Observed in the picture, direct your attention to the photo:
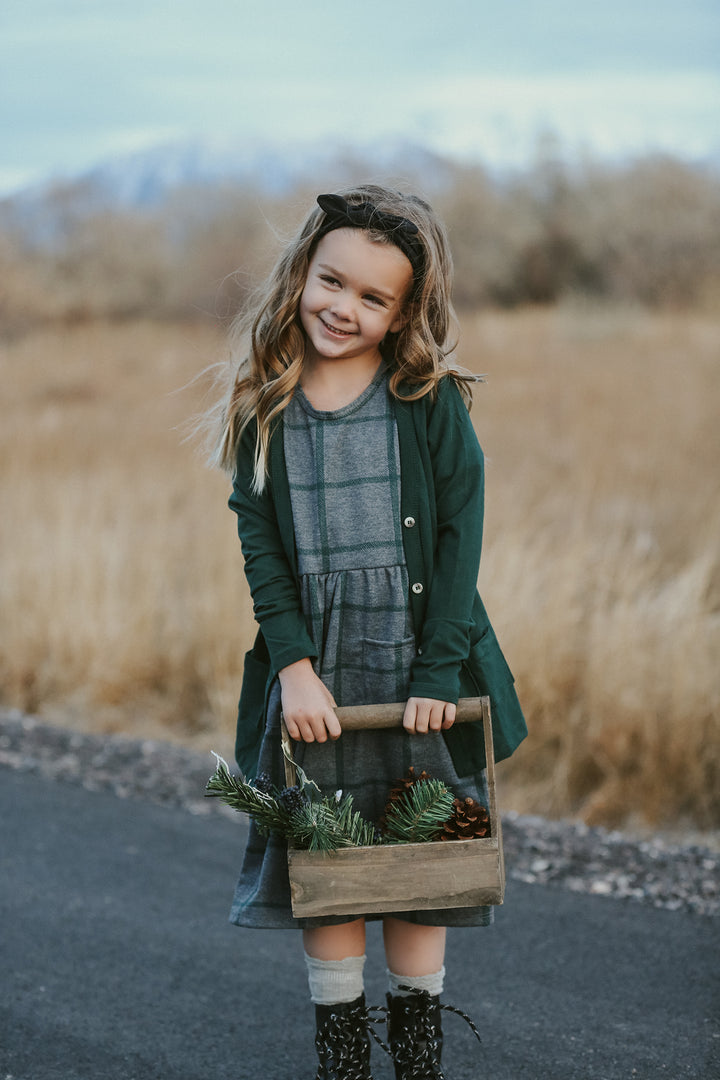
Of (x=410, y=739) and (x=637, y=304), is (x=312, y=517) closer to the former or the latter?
(x=410, y=739)

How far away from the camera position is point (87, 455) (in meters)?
11.3

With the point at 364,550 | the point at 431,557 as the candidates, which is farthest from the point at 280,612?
the point at 431,557

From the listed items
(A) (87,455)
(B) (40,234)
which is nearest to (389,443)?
(A) (87,455)

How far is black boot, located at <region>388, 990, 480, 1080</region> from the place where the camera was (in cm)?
203

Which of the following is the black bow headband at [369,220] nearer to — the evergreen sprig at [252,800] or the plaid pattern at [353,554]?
the plaid pattern at [353,554]

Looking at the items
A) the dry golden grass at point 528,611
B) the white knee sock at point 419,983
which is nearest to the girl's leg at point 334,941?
the white knee sock at point 419,983

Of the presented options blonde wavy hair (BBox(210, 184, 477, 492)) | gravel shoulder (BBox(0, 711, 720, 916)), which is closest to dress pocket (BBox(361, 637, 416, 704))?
blonde wavy hair (BBox(210, 184, 477, 492))

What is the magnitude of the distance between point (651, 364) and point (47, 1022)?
40.3 feet

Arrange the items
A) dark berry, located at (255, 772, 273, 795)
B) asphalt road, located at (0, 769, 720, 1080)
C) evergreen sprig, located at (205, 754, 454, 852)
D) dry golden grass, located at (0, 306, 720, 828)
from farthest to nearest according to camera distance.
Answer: dry golden grass, located at (0, 306, 720, 828) → asphalt road, located at (0, 769, 720, 1080) → dark berry, located at (255, 772, 273, 795) → evergreen sprig, located at (205, 754, 454, 852)

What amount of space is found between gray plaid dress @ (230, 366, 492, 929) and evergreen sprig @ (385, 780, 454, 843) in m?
0.12

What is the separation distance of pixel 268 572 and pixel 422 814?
1.68ft

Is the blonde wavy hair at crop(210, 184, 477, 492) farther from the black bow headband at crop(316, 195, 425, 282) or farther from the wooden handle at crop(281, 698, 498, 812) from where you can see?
the wooden handle at crop(281, 698, 498, 812)

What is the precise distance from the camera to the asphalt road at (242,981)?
7.73 feet

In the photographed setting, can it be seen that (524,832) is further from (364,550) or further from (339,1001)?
(364,550)
